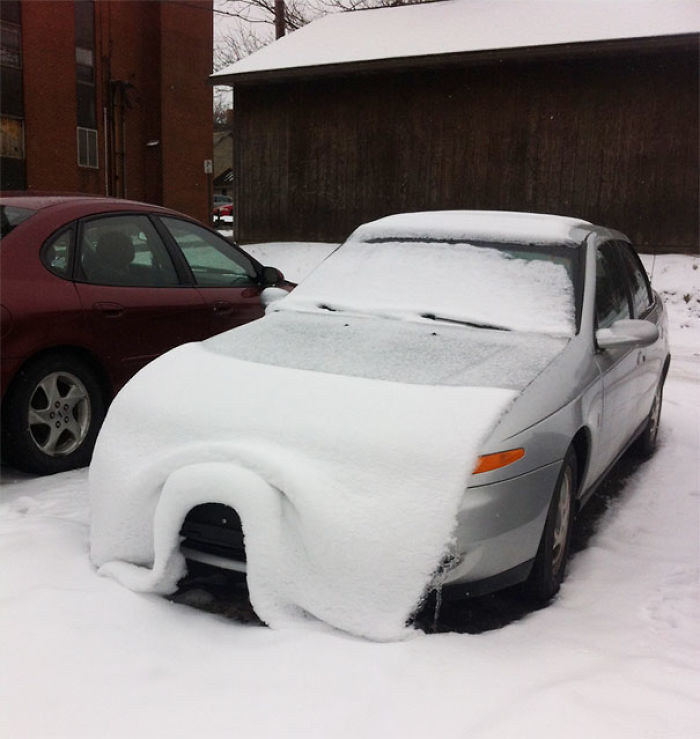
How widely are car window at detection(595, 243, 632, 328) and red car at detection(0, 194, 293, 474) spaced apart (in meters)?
2.43

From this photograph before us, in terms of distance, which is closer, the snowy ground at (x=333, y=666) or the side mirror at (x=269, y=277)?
the snowy ground at (x=333, y=666)

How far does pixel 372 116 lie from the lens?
16.5 metres

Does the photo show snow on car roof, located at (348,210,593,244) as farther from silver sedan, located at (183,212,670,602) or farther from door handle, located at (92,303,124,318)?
door handle, located at (92,303,124,318)

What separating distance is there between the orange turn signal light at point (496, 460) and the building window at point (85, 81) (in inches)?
935

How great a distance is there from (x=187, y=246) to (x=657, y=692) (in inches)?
158

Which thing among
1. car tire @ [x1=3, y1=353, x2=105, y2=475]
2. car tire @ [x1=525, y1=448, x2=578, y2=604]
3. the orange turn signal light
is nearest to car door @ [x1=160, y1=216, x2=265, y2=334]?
car tire @ [x1=3, y1=353, x2=105, y2=475]

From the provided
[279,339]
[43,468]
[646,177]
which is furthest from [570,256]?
[646,177]

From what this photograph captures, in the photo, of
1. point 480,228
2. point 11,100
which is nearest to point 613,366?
point 480,228

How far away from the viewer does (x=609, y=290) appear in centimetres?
413

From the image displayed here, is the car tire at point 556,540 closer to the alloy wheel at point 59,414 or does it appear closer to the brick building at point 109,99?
the alloy wheel at point 59,414

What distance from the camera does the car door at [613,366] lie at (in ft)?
12.2

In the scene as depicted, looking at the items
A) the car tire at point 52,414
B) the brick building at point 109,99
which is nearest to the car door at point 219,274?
the car tire at point 52,414

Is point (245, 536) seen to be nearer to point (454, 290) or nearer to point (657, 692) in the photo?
point (657, 692)

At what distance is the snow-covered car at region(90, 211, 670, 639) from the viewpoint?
2602 mm
